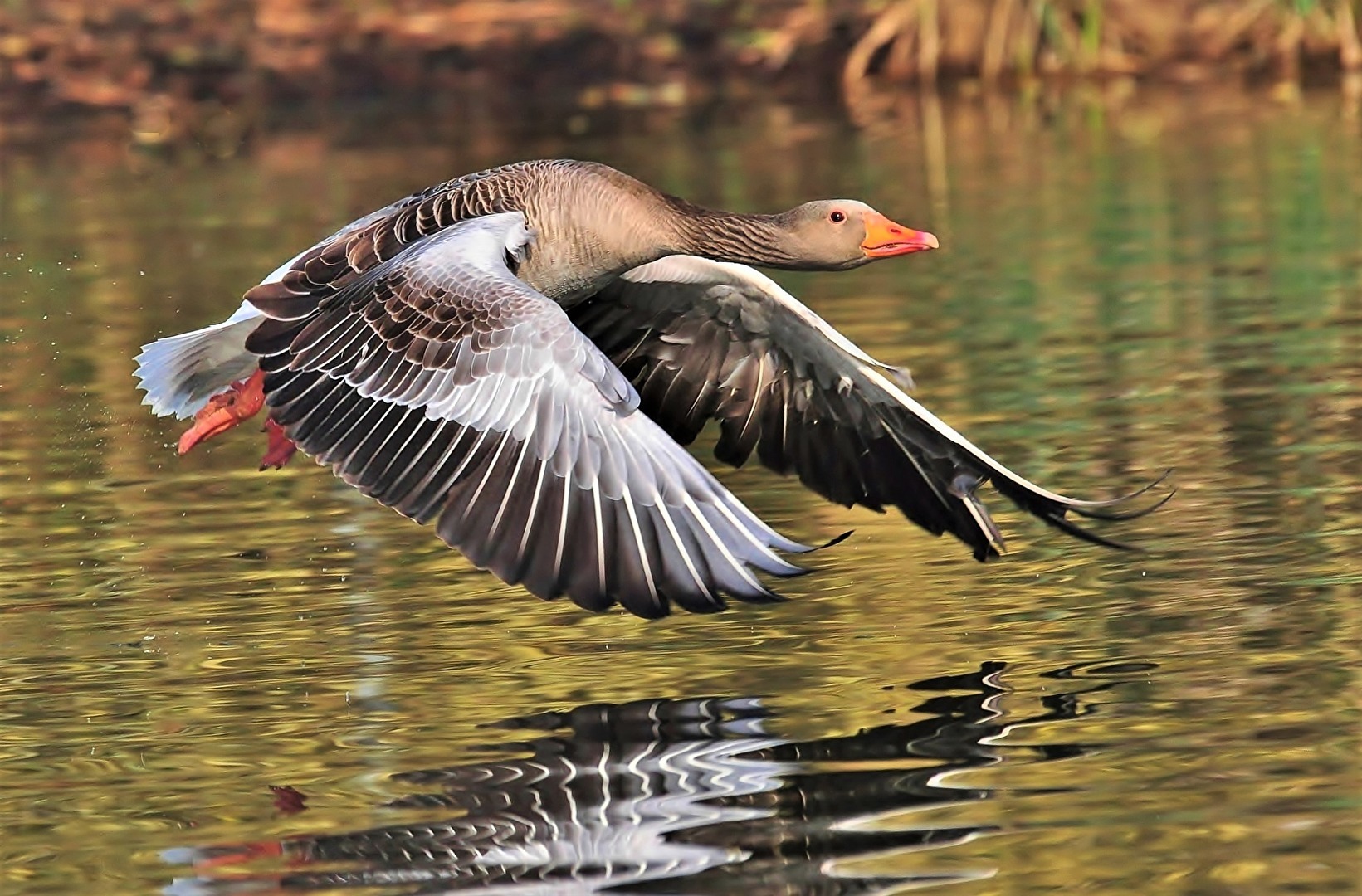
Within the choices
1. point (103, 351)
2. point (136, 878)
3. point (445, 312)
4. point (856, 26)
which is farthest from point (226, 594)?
point (856, 26)

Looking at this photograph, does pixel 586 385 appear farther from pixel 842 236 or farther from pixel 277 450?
pixel 277 450

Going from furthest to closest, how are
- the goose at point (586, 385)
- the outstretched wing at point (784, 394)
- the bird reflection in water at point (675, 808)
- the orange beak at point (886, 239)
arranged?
the orange beak at point (886, 239), the outstretched wing at point (784, 394), the goose at point (586, 385), the bird reflection in water at point (675, 808)

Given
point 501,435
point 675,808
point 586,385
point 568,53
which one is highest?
point 568,53

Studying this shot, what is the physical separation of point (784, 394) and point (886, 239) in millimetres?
778

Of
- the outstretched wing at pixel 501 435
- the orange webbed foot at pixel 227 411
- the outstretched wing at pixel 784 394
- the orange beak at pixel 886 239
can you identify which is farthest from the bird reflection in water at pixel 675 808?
the orange webbed foot at pixel 227 411

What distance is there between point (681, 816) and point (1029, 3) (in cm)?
2485

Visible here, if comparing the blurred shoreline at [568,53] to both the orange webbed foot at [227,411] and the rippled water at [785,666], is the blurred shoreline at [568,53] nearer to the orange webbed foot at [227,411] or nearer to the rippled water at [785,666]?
the rippled water at [785,666]

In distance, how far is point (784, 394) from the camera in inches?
420

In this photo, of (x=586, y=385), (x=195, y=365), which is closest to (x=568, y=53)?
(x=195, y=365)

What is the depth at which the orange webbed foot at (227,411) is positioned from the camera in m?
10.7

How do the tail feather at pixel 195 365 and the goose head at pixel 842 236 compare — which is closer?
the goose head at pixel 842 236

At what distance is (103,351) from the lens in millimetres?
16672

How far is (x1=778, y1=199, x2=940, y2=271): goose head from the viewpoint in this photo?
10.4 metres

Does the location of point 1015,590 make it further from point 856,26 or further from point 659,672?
point 856,26
